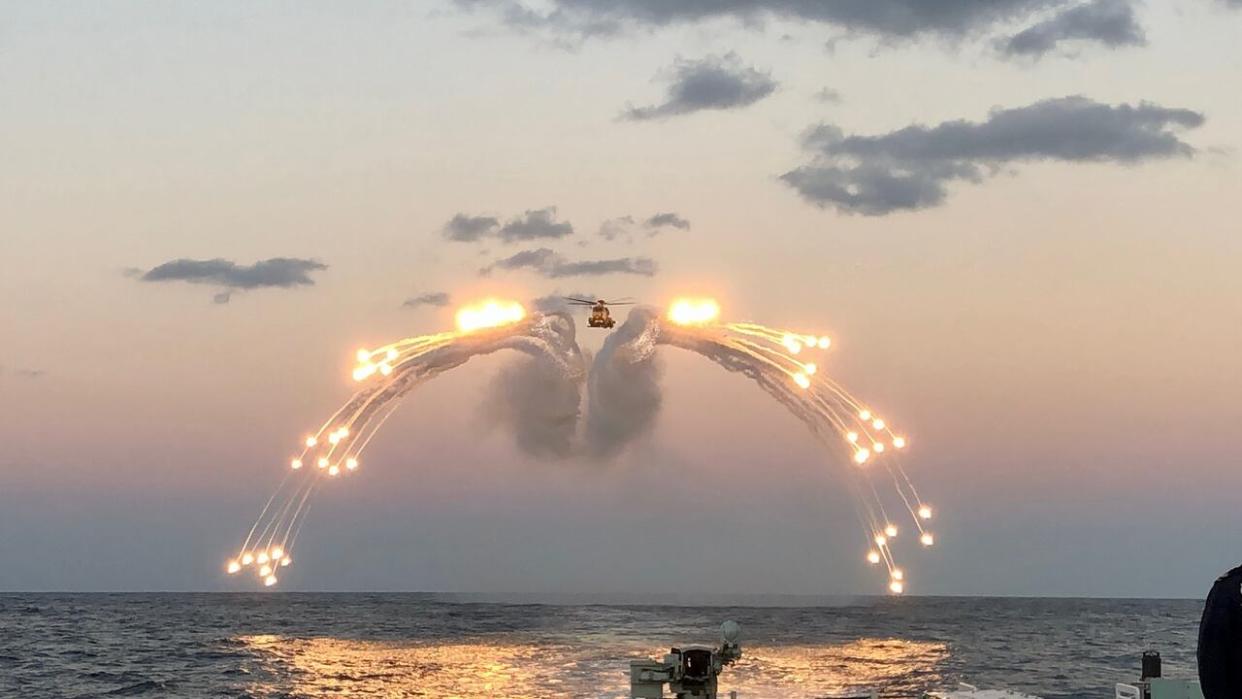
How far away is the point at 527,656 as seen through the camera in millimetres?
108375

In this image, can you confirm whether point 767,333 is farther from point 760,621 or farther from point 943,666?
point 760,621

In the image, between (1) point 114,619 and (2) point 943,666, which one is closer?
(2) point 943,666

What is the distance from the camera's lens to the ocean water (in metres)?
86.2

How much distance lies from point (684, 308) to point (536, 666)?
46912mm

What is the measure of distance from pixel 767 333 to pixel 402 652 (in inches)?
2922

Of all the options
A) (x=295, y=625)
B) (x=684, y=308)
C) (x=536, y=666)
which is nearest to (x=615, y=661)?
(x=536, y=666)

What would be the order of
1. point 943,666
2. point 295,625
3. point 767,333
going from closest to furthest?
1. point 767,333
2. point 943,666
3. point 295,625

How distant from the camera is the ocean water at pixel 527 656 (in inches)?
3393

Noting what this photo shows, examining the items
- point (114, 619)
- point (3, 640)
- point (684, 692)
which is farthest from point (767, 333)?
point (114, 619)

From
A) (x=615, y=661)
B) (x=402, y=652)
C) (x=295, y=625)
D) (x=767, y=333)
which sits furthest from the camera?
(x=295, y=625)

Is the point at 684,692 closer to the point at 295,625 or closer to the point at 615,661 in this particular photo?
the point at 615,661

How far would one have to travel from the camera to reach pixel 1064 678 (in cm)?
9806

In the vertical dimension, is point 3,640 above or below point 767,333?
below

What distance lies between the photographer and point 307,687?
3472 inches
